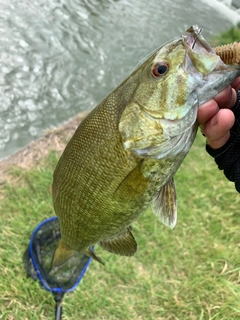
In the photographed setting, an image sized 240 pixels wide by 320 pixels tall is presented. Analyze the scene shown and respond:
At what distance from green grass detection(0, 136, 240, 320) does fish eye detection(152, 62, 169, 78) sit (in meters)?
1.84

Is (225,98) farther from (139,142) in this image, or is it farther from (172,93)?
(139,142)

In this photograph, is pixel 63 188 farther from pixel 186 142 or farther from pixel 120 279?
pixel 120 279

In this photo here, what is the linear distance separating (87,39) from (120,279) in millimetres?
4070

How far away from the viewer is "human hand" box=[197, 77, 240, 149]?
152 centimetres

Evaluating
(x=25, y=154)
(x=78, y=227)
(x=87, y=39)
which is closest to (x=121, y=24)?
(x=87, y=39)

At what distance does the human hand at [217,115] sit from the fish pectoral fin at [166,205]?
26 centimetres

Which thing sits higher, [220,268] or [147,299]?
[220,268]

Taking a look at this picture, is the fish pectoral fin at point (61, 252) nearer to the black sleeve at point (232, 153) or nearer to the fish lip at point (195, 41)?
the black sleeve at point (232, 153)

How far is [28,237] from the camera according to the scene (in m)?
3.10

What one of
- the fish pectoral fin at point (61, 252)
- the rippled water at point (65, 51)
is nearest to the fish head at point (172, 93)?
the fish pectoral fin at point (61, 252)

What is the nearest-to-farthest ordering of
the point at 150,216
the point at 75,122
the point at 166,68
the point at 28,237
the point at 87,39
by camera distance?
1. the point at 166,68
2. the point at 28,237
3. the point at 150,216
4. the point at 75,122
5. the point at 87,39

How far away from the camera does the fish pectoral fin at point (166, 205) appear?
1.75 meters

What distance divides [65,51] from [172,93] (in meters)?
4.56

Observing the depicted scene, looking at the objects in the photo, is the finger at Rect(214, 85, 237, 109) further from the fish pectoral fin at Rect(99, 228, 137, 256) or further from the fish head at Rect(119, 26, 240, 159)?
the fish pectoral fin at Rect(99, 228, 137, 256)
